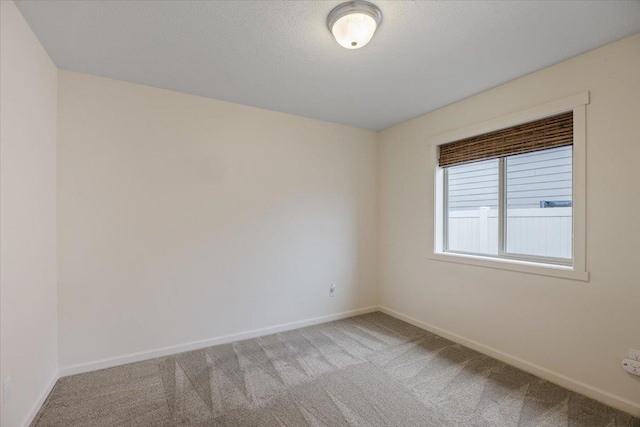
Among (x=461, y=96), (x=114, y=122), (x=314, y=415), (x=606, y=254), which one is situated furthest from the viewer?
(x=461, y=96)

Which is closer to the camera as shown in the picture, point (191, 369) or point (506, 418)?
point (506, 418)

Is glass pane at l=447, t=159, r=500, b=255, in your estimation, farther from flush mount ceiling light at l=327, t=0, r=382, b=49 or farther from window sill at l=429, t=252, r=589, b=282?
flush mount ceiling light at l=327, t=0, r=382, b=49

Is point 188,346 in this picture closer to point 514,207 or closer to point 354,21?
point 354,21

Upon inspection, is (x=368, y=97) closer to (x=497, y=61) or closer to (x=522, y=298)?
(x=497, y=61)

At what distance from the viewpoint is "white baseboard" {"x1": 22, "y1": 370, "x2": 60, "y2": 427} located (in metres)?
1.80

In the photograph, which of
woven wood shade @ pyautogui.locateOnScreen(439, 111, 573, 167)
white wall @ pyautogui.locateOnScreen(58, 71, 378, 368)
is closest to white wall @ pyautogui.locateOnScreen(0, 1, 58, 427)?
white wall @ pyautogui.locateOnScreen(58, 71, 378, 368)

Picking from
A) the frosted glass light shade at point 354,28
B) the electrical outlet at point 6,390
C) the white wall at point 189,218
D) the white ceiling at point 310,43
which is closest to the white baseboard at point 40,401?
the white wall at point 189,218

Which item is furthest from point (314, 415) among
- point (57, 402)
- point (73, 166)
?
point (73, 166)

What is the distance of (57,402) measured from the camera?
202 centimetres

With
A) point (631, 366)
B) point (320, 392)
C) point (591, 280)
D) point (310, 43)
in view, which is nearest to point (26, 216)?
point (310, 43)

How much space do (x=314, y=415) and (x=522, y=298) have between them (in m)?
1.96

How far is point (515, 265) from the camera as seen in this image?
254 cm

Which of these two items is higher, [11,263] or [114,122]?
[114,122]

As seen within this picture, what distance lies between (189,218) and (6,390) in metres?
1.62
